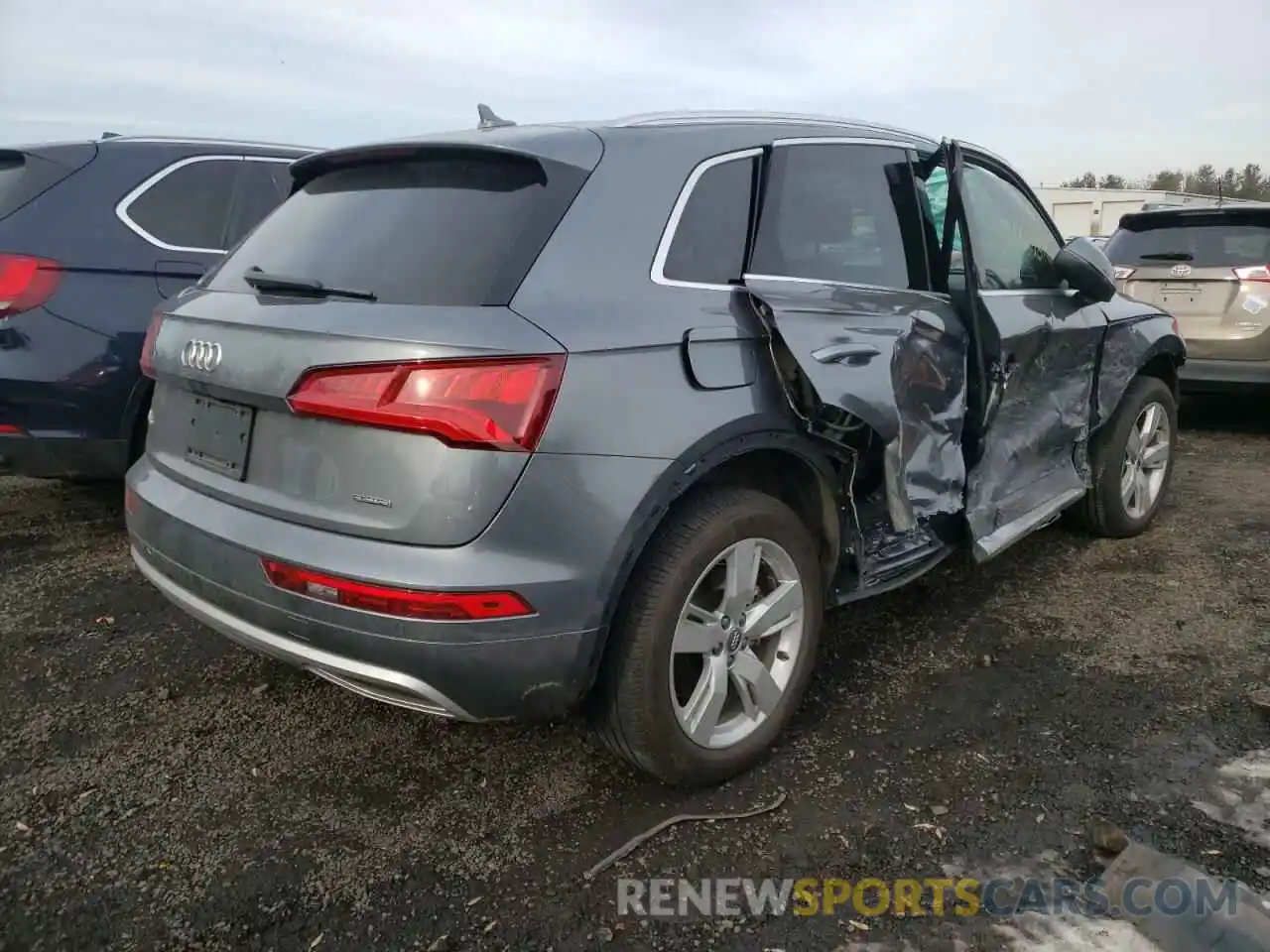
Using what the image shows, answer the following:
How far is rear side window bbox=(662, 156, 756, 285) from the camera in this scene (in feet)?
7.85

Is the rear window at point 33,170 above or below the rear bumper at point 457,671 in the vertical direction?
above

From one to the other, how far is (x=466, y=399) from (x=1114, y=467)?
3447 mm

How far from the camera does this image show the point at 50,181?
407cm

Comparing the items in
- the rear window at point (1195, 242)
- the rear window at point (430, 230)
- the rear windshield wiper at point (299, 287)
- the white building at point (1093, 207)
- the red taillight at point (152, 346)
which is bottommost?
the red taillight at point (152, 346)

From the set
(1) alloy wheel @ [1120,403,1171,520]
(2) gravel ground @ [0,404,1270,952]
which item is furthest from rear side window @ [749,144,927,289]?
(1) alloy wheel @ [1120,403,1171,520]

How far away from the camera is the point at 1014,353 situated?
3410 millimetres

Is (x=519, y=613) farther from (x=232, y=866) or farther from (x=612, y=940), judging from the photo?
(x=232, y=866)

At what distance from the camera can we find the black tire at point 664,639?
89.1 inches

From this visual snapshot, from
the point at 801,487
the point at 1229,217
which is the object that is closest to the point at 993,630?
the point at 801,487

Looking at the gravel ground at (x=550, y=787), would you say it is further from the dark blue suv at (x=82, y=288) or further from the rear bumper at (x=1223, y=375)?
the rear bumper at (x=1223, y=375)

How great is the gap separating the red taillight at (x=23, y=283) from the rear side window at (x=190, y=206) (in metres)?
0.48

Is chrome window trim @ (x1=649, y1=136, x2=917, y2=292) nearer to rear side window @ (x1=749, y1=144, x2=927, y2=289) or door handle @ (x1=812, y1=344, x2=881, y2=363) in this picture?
rear side window @ (x1=749, y1=144, x2=927, y2=289)

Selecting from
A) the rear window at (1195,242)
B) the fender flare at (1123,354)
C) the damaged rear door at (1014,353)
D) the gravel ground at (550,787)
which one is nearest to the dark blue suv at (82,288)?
the gravel ground at (550,787)

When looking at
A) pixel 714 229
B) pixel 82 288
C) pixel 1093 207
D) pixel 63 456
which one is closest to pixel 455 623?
pixel 714 229
